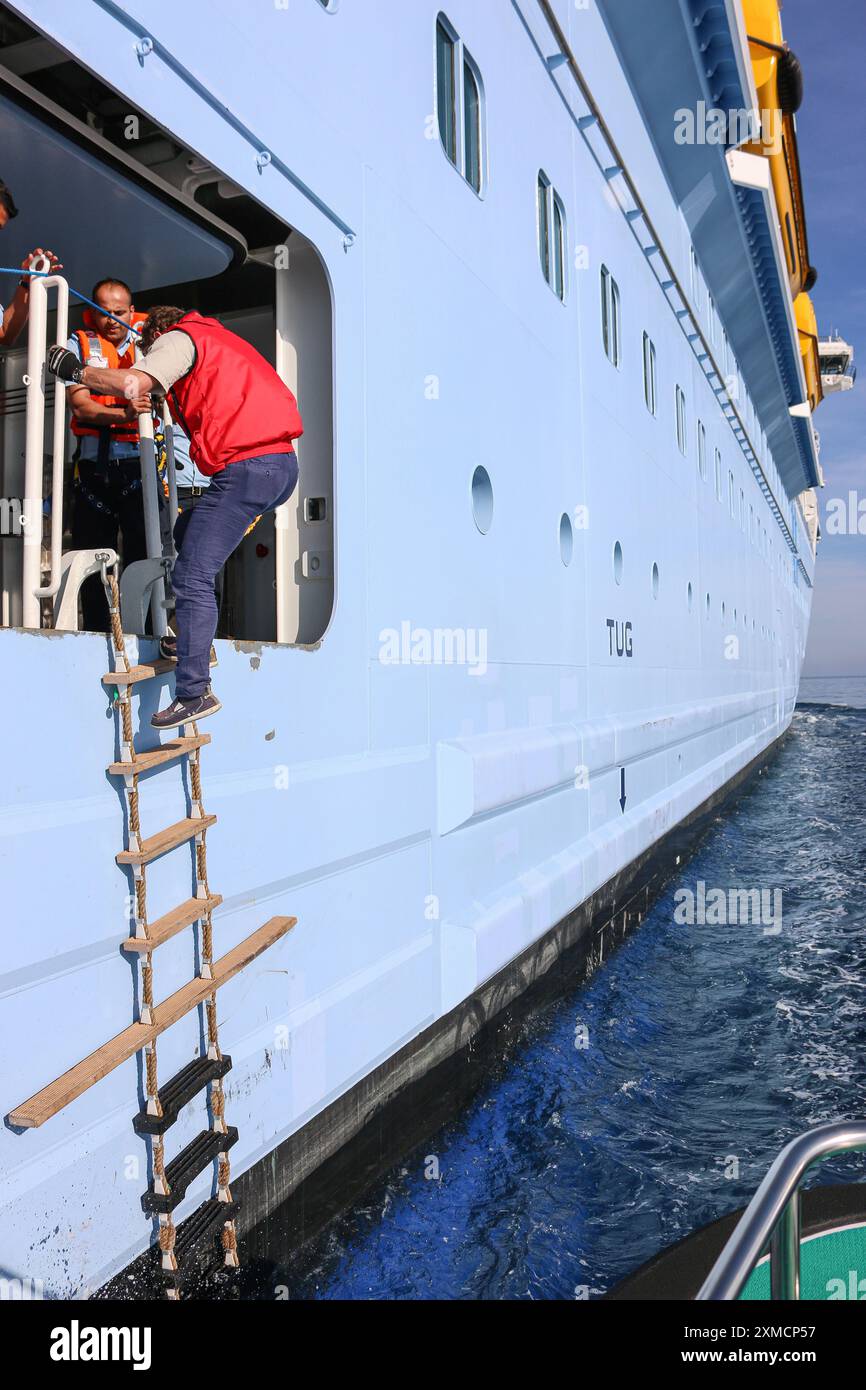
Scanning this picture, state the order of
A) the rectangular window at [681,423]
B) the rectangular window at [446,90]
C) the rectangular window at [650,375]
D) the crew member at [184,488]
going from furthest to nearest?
the rectangular window at [681,423] → the rectangular window at [650,375] → the rectangular window at [446,90] → the crew member at [184,488]

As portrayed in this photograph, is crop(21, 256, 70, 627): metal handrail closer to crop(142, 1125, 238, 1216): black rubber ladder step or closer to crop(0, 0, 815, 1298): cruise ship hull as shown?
crop(0, 0, 815, 1298): cruise ship hull

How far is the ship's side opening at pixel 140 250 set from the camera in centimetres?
318

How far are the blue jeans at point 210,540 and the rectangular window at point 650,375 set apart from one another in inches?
256

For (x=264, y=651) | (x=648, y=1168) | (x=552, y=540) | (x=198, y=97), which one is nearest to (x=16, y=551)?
(x=264, y=651)

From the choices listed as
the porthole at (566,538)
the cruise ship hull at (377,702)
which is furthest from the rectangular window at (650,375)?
the porthole at (566,538)

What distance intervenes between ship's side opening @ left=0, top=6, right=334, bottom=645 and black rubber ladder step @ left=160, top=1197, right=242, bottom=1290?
172 centimetres

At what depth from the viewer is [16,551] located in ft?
11.4

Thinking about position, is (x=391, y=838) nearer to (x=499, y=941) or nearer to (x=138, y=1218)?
(x=499, y=941)

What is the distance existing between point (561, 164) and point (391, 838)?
15.1 feet

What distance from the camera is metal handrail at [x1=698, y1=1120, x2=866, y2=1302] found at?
1.55m

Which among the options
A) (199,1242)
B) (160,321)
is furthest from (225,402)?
(199,1242)
